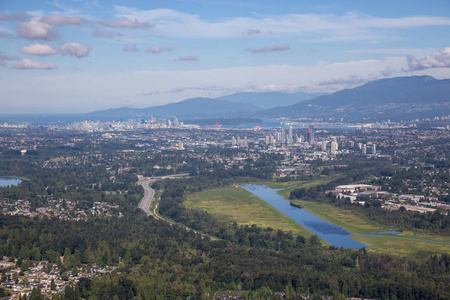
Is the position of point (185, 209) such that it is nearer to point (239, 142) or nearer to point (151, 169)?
point (151, 169)

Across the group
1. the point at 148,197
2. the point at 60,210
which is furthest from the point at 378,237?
the point at 60,210

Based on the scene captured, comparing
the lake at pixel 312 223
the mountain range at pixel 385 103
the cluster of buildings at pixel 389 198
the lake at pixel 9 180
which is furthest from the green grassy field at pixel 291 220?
the mountain range at pixel 385 103

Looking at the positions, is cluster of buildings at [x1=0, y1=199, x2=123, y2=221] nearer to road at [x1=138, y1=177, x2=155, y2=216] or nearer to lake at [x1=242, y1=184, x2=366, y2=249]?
road at [x1=138, y1=177, x2=155, y2=216]

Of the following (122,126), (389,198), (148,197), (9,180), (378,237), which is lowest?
(378,237)

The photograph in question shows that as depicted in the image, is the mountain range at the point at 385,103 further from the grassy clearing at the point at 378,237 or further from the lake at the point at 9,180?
the lake at the point at 9,180

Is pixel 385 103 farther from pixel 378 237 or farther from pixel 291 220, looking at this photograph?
pixel 378 237

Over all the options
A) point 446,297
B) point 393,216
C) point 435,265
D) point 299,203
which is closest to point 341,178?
point 299,203
